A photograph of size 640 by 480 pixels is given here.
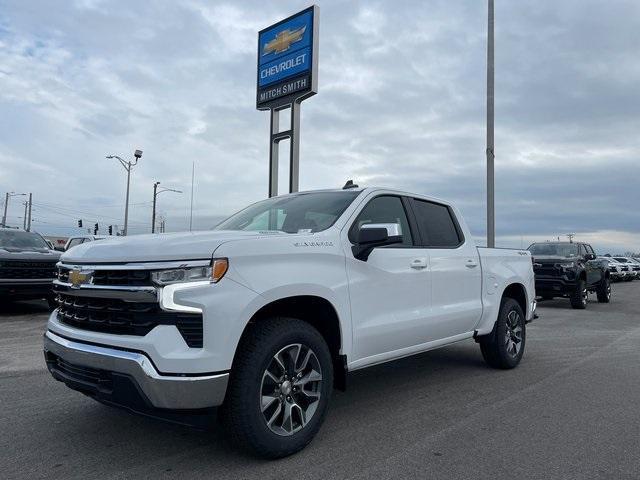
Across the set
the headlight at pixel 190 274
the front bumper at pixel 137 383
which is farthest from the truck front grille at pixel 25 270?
the headlight at pixel 190 274

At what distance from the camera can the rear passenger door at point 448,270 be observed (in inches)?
196

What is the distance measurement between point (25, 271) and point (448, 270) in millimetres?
8686

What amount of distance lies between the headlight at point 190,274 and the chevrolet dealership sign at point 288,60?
11789 mm

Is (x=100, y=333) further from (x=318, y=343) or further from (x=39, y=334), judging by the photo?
(x=39, y=334)

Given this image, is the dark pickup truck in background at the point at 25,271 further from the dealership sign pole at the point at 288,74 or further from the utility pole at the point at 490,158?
the utility pole at the point at 490,158

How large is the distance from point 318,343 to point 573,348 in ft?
18.8

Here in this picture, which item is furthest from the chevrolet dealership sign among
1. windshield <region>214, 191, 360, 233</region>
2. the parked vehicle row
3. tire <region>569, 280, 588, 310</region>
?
the parked vehicle row

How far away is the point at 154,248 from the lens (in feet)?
10.6

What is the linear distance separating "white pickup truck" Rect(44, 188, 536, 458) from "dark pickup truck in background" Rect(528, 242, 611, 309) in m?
10.9

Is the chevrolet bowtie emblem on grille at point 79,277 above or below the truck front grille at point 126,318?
above

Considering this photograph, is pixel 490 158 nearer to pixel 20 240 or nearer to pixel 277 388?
pixel 20 240

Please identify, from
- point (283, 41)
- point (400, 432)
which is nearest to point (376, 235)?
point (400, 432)

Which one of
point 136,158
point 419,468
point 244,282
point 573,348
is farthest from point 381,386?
point 136,158

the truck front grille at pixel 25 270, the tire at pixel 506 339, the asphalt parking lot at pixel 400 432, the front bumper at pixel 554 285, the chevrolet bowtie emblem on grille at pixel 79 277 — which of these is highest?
the chevrolet bowtie emblem on grille at pixel 79 277
